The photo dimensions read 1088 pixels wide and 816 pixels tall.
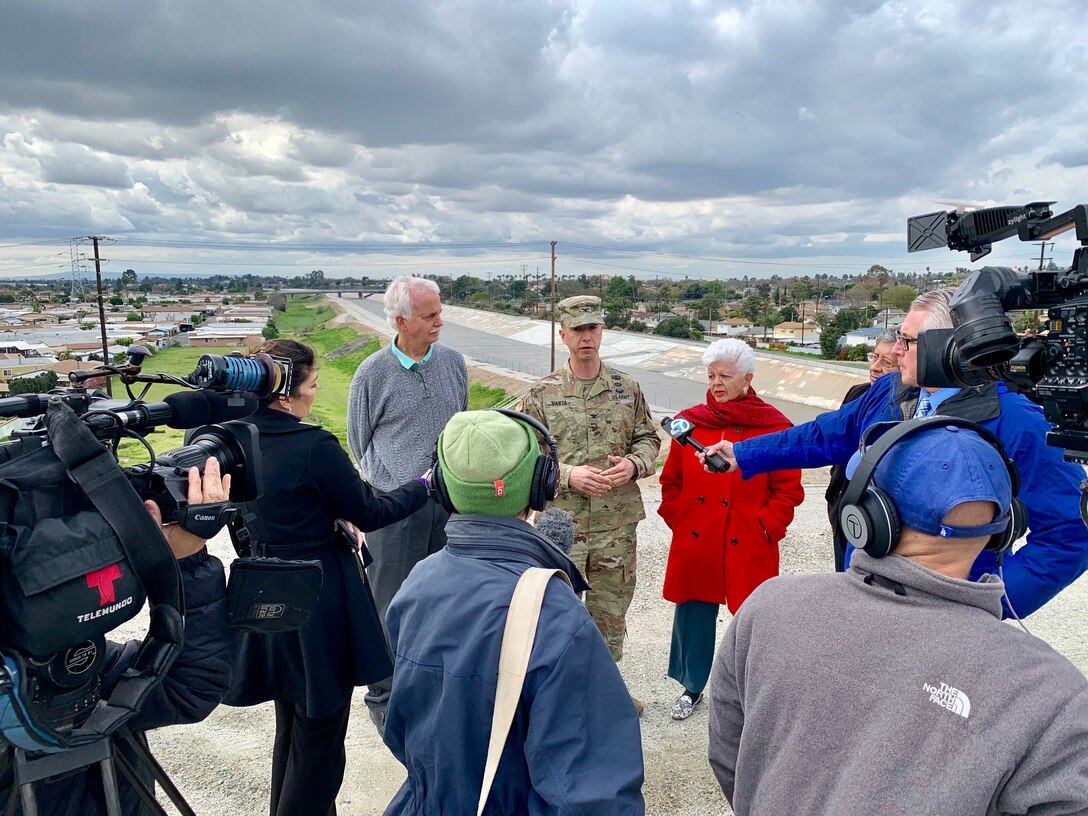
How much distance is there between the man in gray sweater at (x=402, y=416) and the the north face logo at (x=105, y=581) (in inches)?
100

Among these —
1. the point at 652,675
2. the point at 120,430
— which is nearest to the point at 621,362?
the point at 652,675

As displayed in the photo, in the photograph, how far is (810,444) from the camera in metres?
3.47

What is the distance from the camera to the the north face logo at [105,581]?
146cm

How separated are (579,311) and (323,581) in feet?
6.91

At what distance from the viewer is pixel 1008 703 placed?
4.13ft

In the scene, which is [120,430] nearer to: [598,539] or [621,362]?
[598,539]

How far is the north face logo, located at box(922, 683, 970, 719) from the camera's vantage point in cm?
128

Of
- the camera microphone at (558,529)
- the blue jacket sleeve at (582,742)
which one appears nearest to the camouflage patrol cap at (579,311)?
the camera microphone at (558,529)

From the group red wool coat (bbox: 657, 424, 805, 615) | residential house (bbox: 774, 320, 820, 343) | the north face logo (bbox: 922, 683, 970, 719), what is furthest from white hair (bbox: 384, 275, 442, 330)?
residential house (bbox: 774, 320, 820, 343)

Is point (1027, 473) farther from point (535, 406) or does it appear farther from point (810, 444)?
point (535, 406)

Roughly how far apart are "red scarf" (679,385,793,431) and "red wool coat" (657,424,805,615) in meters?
0.04

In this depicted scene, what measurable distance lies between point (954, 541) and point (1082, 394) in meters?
0.81

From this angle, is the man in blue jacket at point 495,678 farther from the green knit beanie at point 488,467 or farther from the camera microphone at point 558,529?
the camera microphone at point 558,529

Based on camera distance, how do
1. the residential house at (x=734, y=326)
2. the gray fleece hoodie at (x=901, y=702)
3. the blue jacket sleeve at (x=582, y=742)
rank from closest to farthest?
the gray fleece hoodie at (x=901, y=702) → the blue jacket sleeve at (x=582, y=742) → the residential house at (x=734, y=326)
